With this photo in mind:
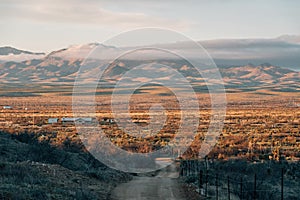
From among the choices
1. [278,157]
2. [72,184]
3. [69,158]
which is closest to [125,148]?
[69,158]

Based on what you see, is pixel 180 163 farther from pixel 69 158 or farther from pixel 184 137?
pixel 184 137

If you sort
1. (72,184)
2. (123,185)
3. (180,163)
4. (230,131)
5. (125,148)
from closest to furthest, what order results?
(72,184) < (123,185) < (180,163) < (125,148) < (230,131)

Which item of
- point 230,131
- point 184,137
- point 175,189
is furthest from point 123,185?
point 230,131

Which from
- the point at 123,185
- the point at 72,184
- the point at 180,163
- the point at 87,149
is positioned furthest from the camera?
the point at 87,149

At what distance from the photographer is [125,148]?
3972 centimetres

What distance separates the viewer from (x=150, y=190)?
2116 centimetres

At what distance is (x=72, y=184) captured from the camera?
2058 cm

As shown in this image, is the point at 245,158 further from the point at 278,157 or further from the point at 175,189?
the point at 175,189

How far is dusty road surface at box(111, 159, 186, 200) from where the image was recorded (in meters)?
19.1

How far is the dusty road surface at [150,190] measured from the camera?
19109 millimetres

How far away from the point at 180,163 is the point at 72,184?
49.1 feet

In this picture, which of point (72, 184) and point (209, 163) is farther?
point (209, 163)

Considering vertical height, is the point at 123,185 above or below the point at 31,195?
below

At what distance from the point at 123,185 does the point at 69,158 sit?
8787mm
